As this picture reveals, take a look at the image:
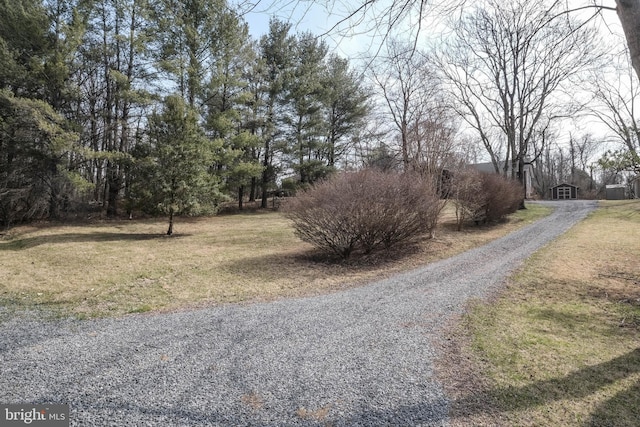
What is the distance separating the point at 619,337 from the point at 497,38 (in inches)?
730

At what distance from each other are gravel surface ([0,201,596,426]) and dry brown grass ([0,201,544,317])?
2.81 feet

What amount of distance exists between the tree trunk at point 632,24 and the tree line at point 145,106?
23.7ft

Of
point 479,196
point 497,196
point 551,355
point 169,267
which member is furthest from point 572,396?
point 497,196

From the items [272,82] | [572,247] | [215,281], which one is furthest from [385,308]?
[272,82]

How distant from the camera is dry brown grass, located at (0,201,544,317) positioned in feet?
17.4

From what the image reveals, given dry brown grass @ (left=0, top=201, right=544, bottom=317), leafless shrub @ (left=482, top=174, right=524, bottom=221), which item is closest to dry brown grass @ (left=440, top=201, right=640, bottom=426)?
dry brown grass @ (left=0, top=201, right=544, bottom=317)

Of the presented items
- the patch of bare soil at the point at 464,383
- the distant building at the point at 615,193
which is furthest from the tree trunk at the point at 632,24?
the distant building at the point at 615,193

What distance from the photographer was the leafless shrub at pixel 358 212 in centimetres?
798

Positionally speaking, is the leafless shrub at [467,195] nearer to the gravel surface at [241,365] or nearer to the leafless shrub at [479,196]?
the leafless shrub at [479,196]

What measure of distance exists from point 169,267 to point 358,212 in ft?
15.4

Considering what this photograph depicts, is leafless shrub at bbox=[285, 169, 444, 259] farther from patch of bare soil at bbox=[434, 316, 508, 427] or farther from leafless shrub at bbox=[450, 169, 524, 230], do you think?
patch of bare soil at bbox=[434, 316, 508, 427]

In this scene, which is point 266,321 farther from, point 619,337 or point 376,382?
point 619,337

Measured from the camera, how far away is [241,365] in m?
2.87

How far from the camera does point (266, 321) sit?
407 cm
